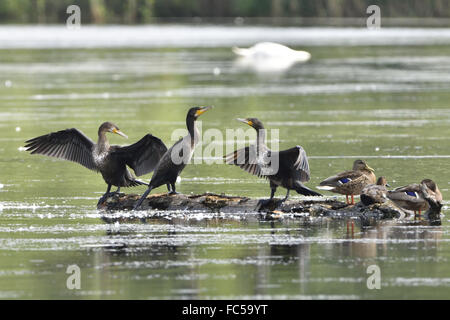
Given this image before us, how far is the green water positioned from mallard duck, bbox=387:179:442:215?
0.34m

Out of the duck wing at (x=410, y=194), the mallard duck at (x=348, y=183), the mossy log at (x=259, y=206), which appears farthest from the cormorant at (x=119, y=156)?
the duck wing at (x=410, y=194)

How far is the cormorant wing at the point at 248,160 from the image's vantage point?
13.6m

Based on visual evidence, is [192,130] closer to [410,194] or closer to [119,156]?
[119,156]

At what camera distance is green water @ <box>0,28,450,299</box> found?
1023 centimetres

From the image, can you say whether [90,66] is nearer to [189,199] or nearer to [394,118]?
[394,118]

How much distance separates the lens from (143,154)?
14438 mm

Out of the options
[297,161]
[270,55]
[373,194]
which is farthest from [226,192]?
[270,55]

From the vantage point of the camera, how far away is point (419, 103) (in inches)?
1173

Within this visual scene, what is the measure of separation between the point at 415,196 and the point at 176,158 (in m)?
2.84

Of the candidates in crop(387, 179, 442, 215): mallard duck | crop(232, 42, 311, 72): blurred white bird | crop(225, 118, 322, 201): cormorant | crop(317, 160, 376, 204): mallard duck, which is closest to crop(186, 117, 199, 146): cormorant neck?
crop(225, 118, 322, 201): cormorant

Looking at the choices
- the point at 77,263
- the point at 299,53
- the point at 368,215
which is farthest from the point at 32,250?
the point at 299,53

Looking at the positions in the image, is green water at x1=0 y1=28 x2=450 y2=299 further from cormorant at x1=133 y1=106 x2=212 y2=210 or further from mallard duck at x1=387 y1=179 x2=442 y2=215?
cormorant at x1=133 y1=106 x2=212 y2=210

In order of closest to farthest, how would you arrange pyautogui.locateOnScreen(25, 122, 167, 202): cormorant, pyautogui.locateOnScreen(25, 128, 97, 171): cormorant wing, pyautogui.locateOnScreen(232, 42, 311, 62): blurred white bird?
pyautogui.locateOnScreen(25, 122, 167, 202): cormorant
pyautogui.locateOnScreen(25, 128, 97, 171): cormorant wing
pyautogui.locateOnScreen(232, 42, 311, 62): blurred white bird

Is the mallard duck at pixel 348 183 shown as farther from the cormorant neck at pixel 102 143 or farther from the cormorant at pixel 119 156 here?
the cormorant neck at pixel 102 143
